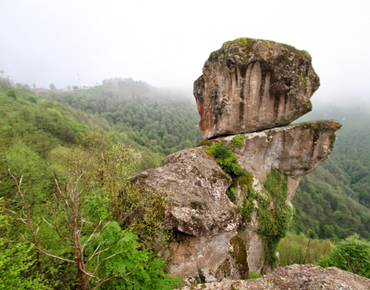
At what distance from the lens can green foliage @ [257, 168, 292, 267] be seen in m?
11.2

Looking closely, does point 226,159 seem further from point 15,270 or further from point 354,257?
point 15,270

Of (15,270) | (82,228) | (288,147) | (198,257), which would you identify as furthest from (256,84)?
(15,270)

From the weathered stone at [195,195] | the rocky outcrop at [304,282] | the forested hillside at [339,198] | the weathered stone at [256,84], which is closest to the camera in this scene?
the rocky outcrop at [304,282]

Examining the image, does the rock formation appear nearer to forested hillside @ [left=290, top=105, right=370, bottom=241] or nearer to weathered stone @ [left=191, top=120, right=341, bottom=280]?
weathered stone @ [left=191, top=120, right=341, bottom=280]

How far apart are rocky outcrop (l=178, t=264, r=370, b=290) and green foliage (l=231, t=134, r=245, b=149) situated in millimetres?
8251

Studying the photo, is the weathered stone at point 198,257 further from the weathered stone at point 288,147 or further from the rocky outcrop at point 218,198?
the weathered stone at point 288,147

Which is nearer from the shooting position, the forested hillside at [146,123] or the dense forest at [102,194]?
the dense forest at [102,194]

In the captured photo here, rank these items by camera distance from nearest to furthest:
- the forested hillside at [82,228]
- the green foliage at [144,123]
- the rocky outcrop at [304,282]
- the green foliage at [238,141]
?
the forested hillside at [82,228] < the rocky outcrop at [304,282] < the green foliage at [238,141] < the green foliage at [144,123]

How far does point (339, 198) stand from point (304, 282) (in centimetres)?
6062

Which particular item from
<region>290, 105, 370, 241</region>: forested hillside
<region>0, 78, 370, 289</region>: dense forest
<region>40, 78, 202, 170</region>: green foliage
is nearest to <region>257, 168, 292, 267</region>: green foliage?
<region>0, 78, 370, 289</region>: dense forest

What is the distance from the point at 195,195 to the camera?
8.53 metres

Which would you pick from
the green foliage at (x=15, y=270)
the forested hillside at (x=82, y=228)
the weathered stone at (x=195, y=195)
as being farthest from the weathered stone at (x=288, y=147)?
the green foliage at (x=15, y=270)

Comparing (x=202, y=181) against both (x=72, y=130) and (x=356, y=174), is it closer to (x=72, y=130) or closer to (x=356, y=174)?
(x=72, y=130)

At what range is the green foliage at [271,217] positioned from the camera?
11.2m
